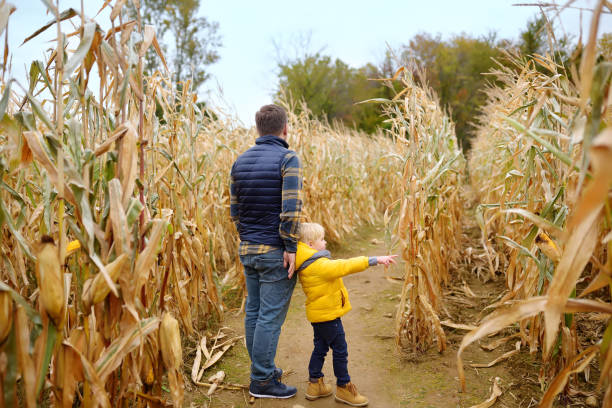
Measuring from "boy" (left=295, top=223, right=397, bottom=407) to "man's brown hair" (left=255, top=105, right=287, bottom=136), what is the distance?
2.30ft

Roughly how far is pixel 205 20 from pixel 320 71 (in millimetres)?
7931

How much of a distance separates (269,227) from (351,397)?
3.88 ft

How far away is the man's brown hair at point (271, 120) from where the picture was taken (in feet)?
8.66

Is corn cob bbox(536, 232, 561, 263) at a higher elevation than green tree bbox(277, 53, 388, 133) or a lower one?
lower

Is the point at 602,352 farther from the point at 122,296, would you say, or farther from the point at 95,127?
the point at 95,127

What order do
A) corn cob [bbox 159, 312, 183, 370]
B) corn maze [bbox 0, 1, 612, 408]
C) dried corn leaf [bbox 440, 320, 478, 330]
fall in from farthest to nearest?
dried corn leaf [bbox 440, 320, 478, 330] < corn cob [bbox 159, 312, 183, 370] < corn maze [bbox 0, 1, 612, 408]

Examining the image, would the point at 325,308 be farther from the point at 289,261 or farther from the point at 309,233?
the point at 309,233

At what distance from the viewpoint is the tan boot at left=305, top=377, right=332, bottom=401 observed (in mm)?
2643

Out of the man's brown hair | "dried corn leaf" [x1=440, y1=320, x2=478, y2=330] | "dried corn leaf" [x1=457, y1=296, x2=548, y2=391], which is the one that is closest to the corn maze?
"dried corn leaf" [x1=457, y1=296, x2=548, y2=391]

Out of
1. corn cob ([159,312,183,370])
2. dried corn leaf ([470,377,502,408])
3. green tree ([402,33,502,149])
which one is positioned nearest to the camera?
corn cob ([159,312,183,370])

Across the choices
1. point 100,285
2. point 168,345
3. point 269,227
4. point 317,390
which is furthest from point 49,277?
point 317,390

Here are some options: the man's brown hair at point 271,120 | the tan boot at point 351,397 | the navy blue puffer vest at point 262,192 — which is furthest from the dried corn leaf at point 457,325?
the man's brown hair at point 271,120

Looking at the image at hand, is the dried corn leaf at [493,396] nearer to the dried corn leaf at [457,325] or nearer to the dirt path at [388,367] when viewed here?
the dirt path at [388,367]

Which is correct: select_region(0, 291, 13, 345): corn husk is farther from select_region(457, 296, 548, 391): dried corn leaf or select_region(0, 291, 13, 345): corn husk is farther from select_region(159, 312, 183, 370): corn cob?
select_region(457, 296, 548, 391): dried corn leaf
